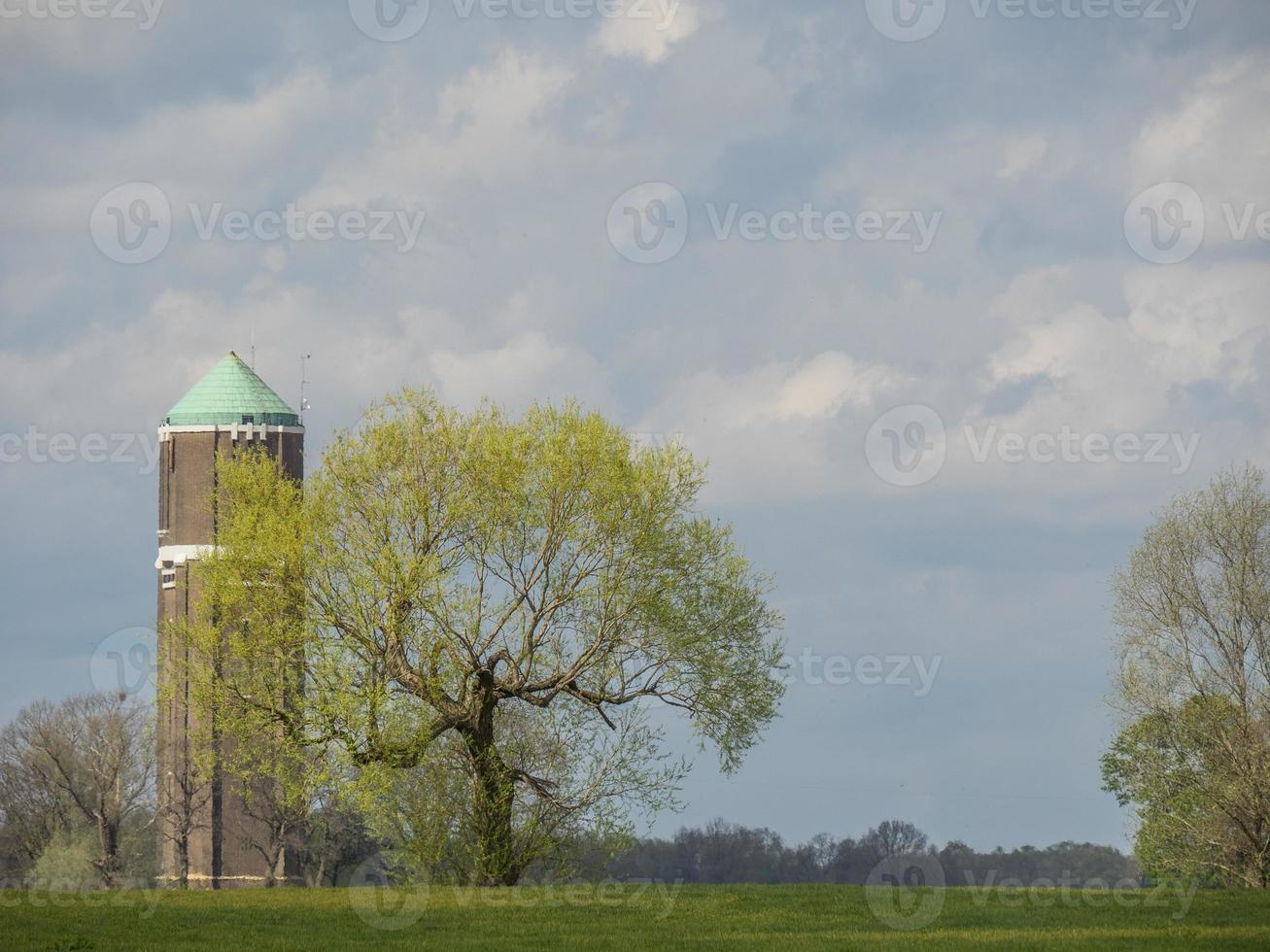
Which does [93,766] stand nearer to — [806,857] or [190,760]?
[190,760]

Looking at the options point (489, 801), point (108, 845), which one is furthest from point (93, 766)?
point (489, 801)

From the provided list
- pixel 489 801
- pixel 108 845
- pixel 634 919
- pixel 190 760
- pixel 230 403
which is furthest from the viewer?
pixel 230 403

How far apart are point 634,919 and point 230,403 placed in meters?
97.9

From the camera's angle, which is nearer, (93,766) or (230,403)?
(93,766)

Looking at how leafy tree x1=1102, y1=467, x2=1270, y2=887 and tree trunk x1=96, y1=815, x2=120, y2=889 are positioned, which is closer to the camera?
leafy tree x1=1102, y1=467, x2=1270, y2=887

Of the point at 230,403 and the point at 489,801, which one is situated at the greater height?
the point at 230,403

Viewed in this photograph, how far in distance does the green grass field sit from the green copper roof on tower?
8741 cm

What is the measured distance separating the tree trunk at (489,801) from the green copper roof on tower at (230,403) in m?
85.6

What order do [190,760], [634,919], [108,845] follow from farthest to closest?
1. [190,760]
2. [108,845]
3. [634,919]

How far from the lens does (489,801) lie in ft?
138

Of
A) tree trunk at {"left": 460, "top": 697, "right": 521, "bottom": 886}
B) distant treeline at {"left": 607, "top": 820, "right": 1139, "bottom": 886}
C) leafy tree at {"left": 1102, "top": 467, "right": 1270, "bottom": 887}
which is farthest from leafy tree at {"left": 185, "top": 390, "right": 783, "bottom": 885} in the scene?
distant treeline at {"left": 607, "top": 820, "right": 1139, "bottom": 886}

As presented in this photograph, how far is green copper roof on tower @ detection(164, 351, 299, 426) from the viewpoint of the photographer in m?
124

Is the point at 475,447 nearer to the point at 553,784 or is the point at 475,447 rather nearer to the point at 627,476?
the point at 627,476

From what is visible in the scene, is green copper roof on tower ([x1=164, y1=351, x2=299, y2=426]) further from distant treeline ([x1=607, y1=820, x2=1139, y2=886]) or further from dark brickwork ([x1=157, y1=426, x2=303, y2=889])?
distant treeline ([x1=607, y1=820, x2=1139, y2=886])
